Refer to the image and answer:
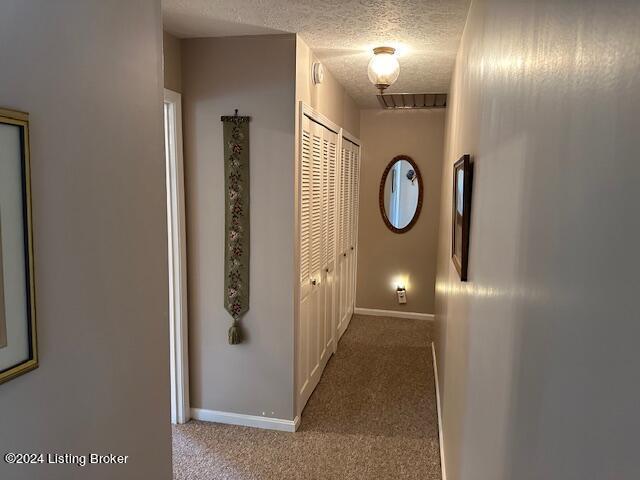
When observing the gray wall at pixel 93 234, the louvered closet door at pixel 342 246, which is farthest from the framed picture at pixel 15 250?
the louvered closet door at pixel 342 246

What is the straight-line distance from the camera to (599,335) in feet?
1.81

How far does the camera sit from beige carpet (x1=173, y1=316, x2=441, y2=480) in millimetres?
2611

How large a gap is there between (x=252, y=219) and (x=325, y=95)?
48.3 inches

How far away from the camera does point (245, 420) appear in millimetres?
3047

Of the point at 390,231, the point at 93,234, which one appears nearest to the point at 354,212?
the point at 390,231

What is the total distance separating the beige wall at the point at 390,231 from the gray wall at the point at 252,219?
109 inches

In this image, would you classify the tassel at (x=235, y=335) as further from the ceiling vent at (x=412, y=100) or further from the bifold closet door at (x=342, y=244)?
the ceiling vent at (x=412, y=100)

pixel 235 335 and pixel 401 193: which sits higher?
pixel 401 193

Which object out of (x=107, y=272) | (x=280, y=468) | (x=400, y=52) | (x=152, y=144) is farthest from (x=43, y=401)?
(x=400, y=52)

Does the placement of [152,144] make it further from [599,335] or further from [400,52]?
[400,52]

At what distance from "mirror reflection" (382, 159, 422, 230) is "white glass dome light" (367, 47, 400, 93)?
2.49 m

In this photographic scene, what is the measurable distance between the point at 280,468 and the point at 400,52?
2622mm

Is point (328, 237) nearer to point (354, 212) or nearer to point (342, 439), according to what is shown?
point (354, 212)

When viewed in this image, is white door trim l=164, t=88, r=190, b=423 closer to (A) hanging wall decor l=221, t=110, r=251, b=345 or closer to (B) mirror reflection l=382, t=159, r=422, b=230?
(A) hanging wall decor l=221, t=110, r=251, b=345
